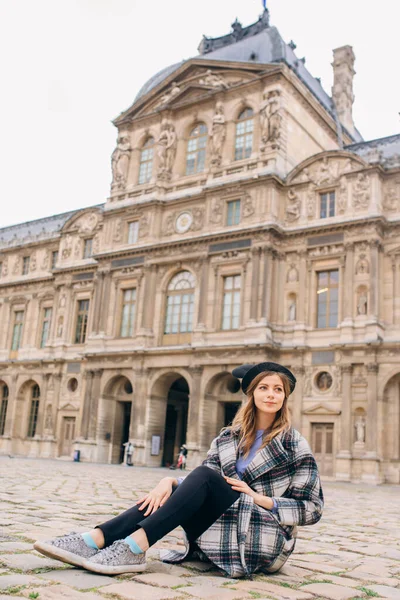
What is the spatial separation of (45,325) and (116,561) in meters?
38.1

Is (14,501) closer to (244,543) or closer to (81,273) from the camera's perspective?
(244,543)

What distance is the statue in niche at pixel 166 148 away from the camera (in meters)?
36.4

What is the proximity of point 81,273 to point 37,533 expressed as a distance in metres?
33.3

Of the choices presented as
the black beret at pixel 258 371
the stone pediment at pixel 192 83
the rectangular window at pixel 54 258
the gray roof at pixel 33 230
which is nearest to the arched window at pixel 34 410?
the rectangular window at pixel 54 258

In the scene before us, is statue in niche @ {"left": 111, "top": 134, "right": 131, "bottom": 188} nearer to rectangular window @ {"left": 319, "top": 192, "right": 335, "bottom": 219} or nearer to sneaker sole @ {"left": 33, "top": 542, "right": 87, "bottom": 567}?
rectangular window @ {"left": 319, "top": 192, "right": 335, "bottom": 219}

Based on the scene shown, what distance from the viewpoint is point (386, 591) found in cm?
525

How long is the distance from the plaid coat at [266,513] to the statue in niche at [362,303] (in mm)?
23891

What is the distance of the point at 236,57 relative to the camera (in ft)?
121

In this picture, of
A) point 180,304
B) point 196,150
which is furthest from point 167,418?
point 196,150

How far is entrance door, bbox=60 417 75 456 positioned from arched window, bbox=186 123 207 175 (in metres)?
15.6

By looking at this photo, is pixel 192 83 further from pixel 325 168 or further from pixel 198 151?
pixel 325 168

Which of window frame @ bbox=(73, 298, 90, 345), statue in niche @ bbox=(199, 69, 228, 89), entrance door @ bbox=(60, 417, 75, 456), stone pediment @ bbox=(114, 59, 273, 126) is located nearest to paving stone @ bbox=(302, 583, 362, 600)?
stone pediment @ bbox=(114, 59, 273, 126)

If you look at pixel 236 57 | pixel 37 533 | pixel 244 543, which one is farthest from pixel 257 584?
pixel 236 57

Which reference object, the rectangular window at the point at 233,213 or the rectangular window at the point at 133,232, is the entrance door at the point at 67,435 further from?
the rectangular window at the point at 233,213
